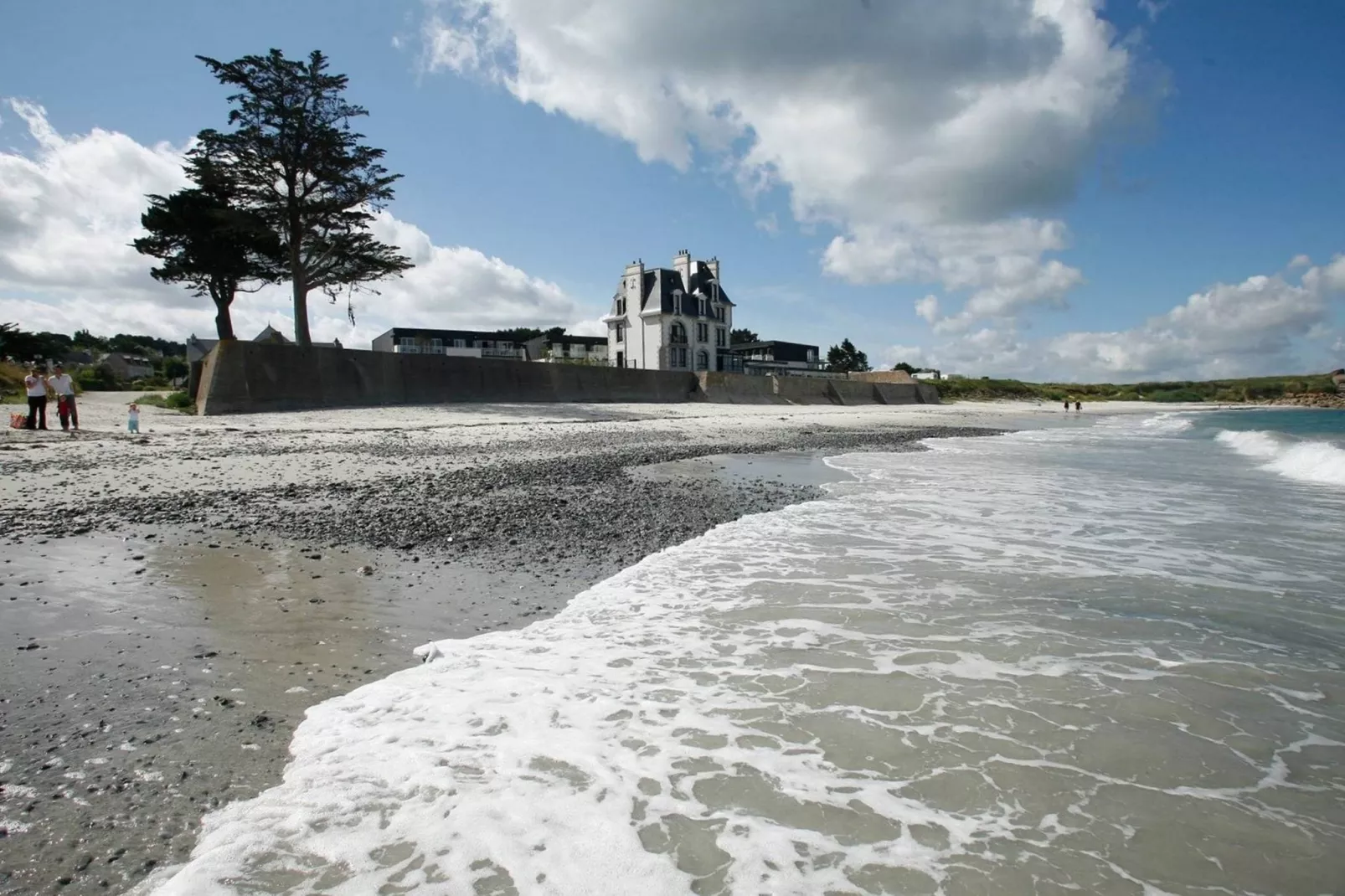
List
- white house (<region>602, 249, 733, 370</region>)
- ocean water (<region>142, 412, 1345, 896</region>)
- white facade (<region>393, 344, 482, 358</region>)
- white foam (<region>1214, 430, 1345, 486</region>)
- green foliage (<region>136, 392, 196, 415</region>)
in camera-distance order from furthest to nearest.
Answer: white facade (<region>393, 344, 482, 358</region>) → white house (<region>602, 249, 733, 370</region>) → green foliage (<region>136, 392, 196, 415</region>) → white foam (<region>1214, 430, 1345, 486</region>) → ocean water (<region>142, 412, 1345, 896</region>)

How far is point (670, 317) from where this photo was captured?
2608 inches

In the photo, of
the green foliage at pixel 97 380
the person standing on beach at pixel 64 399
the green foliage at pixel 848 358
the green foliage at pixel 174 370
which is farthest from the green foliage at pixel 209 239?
the green foliage at pixel 848 358

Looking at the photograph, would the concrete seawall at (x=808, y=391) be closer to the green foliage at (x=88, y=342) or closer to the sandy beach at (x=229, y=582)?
the sandy beach at (x=229, y=582)

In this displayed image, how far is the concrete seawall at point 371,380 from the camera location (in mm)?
23797

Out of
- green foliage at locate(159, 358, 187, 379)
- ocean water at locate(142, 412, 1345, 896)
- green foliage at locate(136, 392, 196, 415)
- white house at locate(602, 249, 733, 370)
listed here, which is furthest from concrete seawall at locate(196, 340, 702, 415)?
green foliage at locate(159, 358, 187, 379)

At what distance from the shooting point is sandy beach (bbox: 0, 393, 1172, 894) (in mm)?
2662

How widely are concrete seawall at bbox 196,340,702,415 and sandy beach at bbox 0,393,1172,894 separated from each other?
9.19 meters

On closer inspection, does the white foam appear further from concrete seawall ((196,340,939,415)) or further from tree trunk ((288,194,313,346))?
tree trunk ((288,194,313,346))

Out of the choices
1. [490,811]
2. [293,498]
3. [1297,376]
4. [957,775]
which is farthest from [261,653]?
[1297,376]

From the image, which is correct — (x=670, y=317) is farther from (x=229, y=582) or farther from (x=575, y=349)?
(x=229, y=582)

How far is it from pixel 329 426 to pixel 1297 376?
197 m

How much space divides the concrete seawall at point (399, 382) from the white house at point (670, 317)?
19062 millimetres

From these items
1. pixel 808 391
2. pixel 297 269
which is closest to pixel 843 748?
pixel 297 269

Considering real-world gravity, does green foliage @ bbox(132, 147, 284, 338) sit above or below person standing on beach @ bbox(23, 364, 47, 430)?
above
